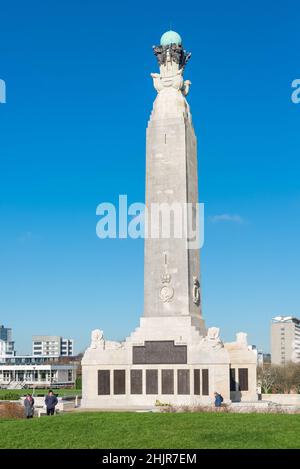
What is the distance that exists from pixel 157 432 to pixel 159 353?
2679 cm

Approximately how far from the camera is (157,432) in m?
27.5

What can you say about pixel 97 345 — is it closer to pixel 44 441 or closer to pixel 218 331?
pixel 218 331

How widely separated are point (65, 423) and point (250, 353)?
2961 cm

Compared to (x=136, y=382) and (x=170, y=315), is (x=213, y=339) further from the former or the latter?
(x=136, y=382)

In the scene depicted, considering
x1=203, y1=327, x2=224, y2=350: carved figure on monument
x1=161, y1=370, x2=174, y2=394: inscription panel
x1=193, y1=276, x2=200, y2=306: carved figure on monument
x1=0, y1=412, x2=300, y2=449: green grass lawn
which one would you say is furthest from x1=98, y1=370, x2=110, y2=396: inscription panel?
x1=0, y1=412, x2=300, y2=449: green grass lawn

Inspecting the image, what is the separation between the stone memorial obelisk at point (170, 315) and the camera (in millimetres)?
53094

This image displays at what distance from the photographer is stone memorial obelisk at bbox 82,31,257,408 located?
53094 millimetres

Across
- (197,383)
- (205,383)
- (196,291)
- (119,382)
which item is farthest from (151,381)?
(196,291)

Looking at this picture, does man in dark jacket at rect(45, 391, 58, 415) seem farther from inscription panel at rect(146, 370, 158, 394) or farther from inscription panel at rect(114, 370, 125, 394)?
inscription panel at rect(114, 370, 125, 394)

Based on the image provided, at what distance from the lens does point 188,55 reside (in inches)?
2404

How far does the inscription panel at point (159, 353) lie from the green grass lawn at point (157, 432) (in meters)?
19.6

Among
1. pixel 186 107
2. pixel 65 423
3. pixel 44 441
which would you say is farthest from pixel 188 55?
pixel 44 441

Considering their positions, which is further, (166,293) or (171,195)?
(171,195)

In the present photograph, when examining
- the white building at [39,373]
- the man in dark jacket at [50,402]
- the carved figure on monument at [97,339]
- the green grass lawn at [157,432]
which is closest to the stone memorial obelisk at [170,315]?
the carved figure on monument at [97,339]
